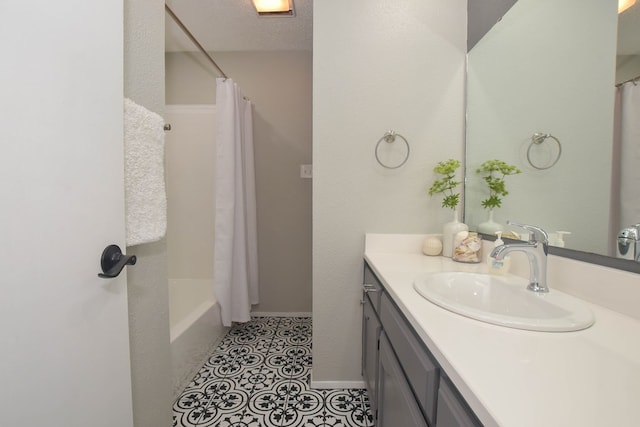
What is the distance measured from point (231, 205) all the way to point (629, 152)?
1.82m

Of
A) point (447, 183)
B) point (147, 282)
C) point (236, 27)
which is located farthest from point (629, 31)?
point (236, 27)

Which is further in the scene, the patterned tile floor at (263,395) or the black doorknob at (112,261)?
the patterned tile floor at (263,395)

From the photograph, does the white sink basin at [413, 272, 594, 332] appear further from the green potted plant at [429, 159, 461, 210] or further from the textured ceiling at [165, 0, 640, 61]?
the textured ceiling at [165, 0, 640, 61]

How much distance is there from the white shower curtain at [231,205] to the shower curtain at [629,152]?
5.91 feet

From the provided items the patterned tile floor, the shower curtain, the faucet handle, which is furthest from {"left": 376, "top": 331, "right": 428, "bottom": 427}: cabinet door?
the shower curtain

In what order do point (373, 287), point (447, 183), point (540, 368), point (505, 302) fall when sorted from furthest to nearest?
point (447, 183) → point (373, 287) → point (505, 302) → point (540, 368)

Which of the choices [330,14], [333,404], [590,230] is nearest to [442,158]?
[590,230]

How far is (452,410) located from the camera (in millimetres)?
399

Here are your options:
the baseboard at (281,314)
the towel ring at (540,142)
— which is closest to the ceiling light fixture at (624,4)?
the towel ring at (540,142)

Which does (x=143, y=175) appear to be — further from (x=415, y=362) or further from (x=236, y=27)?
(x=236, y=27)

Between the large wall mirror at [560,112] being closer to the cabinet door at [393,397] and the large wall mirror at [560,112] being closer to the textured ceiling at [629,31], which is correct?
the textured ceiling at [629,31]

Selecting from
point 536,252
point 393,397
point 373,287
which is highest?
point 536,252

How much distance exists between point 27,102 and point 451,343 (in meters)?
0.87

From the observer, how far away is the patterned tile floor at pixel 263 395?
116 cm
